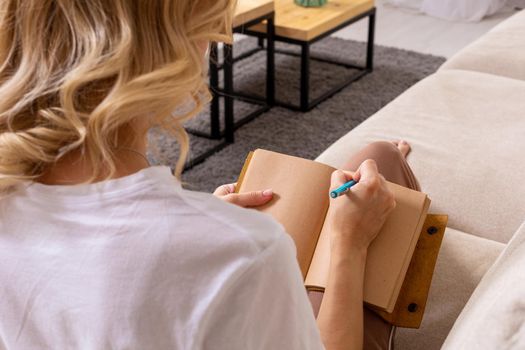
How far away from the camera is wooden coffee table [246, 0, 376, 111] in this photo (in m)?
2.82

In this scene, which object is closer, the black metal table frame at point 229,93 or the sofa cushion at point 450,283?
the sofa cushion at point 450,283

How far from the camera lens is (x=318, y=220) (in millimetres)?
1203

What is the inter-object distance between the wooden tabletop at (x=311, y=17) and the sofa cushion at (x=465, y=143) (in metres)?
0.79

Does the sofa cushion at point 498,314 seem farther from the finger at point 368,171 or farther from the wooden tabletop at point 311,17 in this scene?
the wooden tabletop at point 311,17

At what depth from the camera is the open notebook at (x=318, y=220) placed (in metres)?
1.11

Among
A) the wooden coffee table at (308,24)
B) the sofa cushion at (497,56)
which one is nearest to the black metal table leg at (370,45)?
the wooden coffee table at (308,24)

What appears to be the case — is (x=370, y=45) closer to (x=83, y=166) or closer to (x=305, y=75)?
(x=305, y=75)

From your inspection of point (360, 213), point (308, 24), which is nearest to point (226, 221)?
point (360, 213)

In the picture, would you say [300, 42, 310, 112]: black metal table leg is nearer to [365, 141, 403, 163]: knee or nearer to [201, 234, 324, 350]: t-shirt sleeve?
[365, 141, 403, 163]: knee

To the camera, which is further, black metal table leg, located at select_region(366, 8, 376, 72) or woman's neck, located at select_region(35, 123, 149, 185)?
black metal table leg, located at select_region(366, 8, 376, 72)

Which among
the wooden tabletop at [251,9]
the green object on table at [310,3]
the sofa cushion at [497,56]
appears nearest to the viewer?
the sofa cushion at [497,56]

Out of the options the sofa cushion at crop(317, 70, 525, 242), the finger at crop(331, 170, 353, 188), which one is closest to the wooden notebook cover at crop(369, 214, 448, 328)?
the finger at crop(331, 170, 353, 188)

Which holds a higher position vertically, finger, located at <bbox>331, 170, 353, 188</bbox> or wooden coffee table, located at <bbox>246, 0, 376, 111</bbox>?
finger, located at <bbox>331, 170, 353, 188</bbox>

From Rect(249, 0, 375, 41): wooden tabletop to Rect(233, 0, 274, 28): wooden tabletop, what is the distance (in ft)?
0.53
